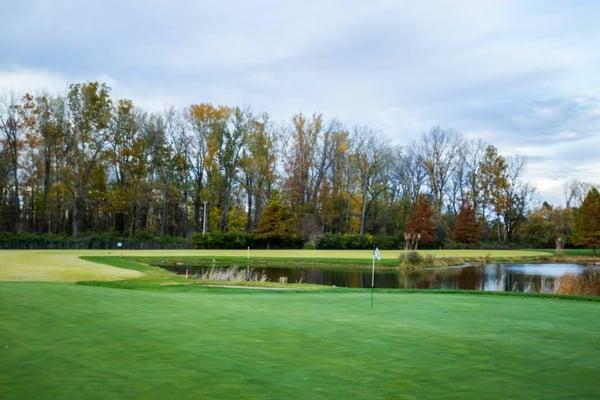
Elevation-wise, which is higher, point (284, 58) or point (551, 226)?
point (284, 58)

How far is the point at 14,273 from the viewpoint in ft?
70.4

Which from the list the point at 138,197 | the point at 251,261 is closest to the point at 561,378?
the point at 251,261

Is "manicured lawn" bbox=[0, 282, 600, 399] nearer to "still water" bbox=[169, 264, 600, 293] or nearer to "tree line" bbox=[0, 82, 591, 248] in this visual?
"still water" bbox=[169, 264, 600, 293]

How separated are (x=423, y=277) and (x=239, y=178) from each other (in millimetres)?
37612

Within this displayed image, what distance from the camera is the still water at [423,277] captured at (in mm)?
27969

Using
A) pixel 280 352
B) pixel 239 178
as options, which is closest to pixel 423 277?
pixel 280 352

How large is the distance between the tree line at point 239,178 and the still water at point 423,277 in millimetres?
22202

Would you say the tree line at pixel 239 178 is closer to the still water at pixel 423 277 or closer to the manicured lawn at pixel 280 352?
the still water at pixel 423 277

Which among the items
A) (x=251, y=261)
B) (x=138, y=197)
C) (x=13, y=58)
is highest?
(x=13, y=58)

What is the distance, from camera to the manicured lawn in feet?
15.1

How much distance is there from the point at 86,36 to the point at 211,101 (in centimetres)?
4013

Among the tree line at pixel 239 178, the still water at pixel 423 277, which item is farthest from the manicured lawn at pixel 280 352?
the tree line at pixel 239 178

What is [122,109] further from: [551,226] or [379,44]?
[551,226]

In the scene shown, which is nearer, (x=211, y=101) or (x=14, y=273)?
(x=14, y=273)
